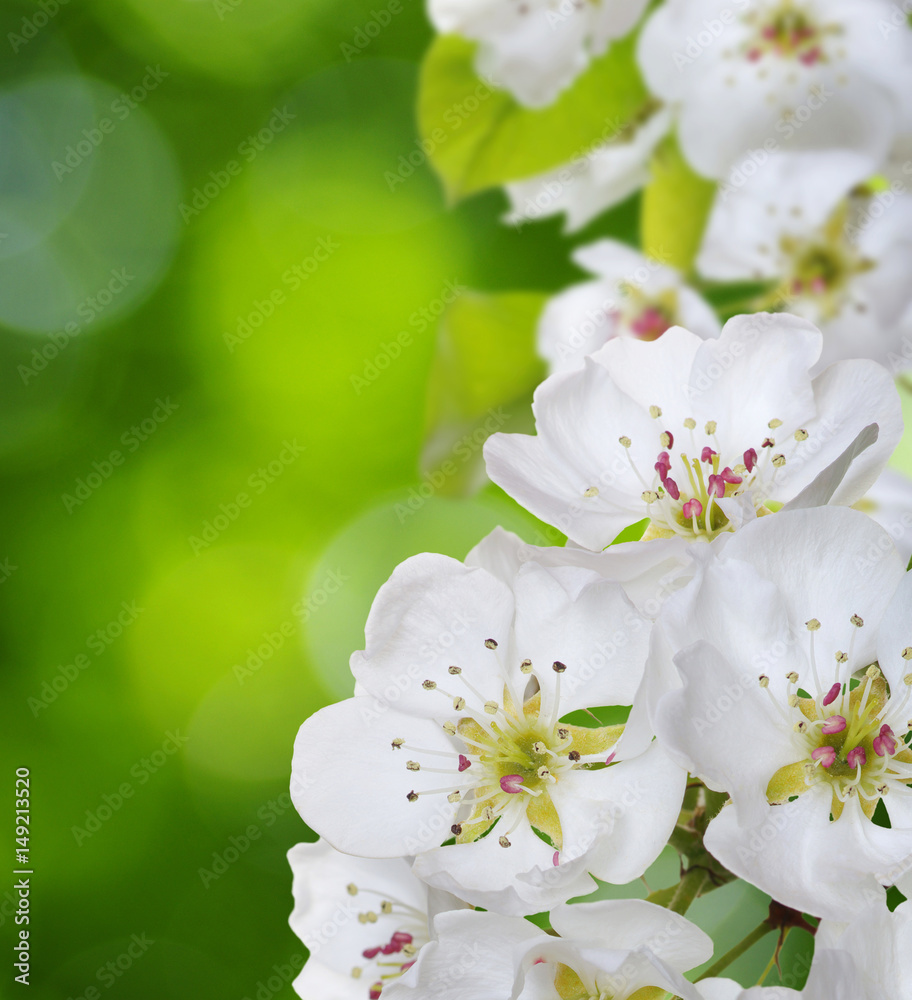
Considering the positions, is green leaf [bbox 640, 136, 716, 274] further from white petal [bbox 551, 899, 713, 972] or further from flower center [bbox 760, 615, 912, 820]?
white petal [bbox 551, 899, 713, 972]

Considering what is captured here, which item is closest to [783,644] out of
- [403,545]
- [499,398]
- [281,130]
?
[499,398]

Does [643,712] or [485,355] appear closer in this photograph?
[643,712]

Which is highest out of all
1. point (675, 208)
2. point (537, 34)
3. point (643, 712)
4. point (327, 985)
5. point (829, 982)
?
point (537, 34)

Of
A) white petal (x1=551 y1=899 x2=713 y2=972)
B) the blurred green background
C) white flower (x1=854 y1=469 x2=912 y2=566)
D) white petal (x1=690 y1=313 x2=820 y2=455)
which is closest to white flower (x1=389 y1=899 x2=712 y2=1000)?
white petal (x1=551 y1=899 x2=713 y2=972)

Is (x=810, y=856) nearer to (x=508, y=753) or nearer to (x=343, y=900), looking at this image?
(x=508, y=753)

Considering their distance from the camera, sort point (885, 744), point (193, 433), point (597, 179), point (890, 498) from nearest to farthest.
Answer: point (885, 744) < point (890, 498) < point (597, 179) < point (193, 433)

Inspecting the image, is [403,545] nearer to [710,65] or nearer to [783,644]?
[710,65]

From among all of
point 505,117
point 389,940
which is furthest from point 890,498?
point 389,940
